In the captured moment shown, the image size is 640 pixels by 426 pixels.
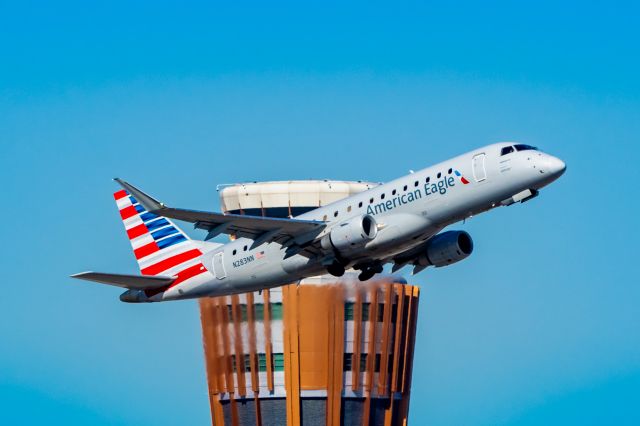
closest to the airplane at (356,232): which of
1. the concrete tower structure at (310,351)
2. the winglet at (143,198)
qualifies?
the winglet at (143,198)

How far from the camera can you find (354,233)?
224 ft

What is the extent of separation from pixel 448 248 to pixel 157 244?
1725 cm

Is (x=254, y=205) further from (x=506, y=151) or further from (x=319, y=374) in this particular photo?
(x=506, y=151)

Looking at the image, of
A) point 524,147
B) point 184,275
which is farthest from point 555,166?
point 184,275

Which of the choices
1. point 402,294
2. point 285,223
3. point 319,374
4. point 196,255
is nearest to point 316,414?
point 319,374

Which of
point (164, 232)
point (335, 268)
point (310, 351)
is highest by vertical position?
point (164, 232)

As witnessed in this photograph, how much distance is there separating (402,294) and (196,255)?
47.8m

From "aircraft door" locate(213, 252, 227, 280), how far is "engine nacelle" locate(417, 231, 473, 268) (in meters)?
10.5

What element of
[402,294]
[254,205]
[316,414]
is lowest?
[316,414]

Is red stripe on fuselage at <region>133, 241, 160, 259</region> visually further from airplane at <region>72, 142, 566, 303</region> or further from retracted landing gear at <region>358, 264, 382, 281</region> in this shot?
retracted landing gear at <region>358, 264, 382, 281</region>

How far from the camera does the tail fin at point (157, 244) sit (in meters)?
77.2

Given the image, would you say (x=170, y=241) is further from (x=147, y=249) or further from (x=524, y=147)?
(x=524, y=147)

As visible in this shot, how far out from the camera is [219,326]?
110 metres

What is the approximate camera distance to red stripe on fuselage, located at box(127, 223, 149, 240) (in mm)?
82581
